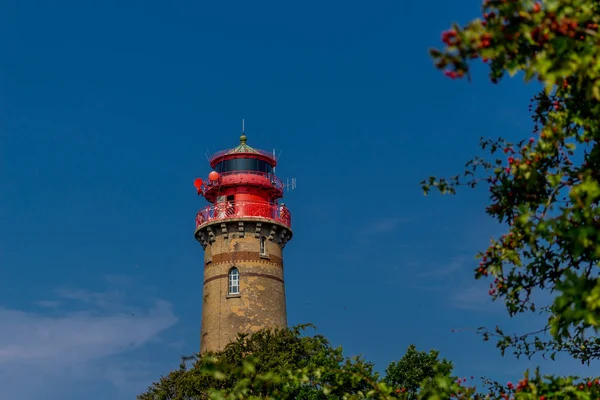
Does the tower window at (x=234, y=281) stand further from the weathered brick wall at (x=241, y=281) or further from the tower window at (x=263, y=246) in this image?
the tower window at (x=263, y=246)

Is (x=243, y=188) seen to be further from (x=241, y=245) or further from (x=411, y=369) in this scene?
(x=411, y=369)

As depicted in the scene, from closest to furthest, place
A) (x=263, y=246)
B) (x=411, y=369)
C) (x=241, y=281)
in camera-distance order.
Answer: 1. (x=411, y=369)
2. (x=241, y=281)
3. (x=263, y=246)

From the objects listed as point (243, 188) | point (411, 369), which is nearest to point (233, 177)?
point (243, 188)

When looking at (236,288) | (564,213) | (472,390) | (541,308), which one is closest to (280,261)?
(236,288)

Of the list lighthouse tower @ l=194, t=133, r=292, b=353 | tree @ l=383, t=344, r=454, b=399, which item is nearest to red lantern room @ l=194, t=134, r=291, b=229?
lighthouse tower @ l=194, t=133, r=292, b=353

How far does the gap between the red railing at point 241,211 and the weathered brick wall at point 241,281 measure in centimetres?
52

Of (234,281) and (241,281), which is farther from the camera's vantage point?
(234,281)

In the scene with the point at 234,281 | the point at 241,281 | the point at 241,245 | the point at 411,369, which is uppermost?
the point at 241,245

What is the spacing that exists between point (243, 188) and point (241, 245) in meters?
3.61

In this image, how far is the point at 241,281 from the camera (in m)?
45.0

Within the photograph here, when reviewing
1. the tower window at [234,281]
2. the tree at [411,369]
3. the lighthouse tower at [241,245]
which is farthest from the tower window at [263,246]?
the tree at [411,369]

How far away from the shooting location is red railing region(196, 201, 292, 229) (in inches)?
1843

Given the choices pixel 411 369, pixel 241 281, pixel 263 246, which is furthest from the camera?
pixel 263 246

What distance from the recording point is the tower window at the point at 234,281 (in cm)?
4516
